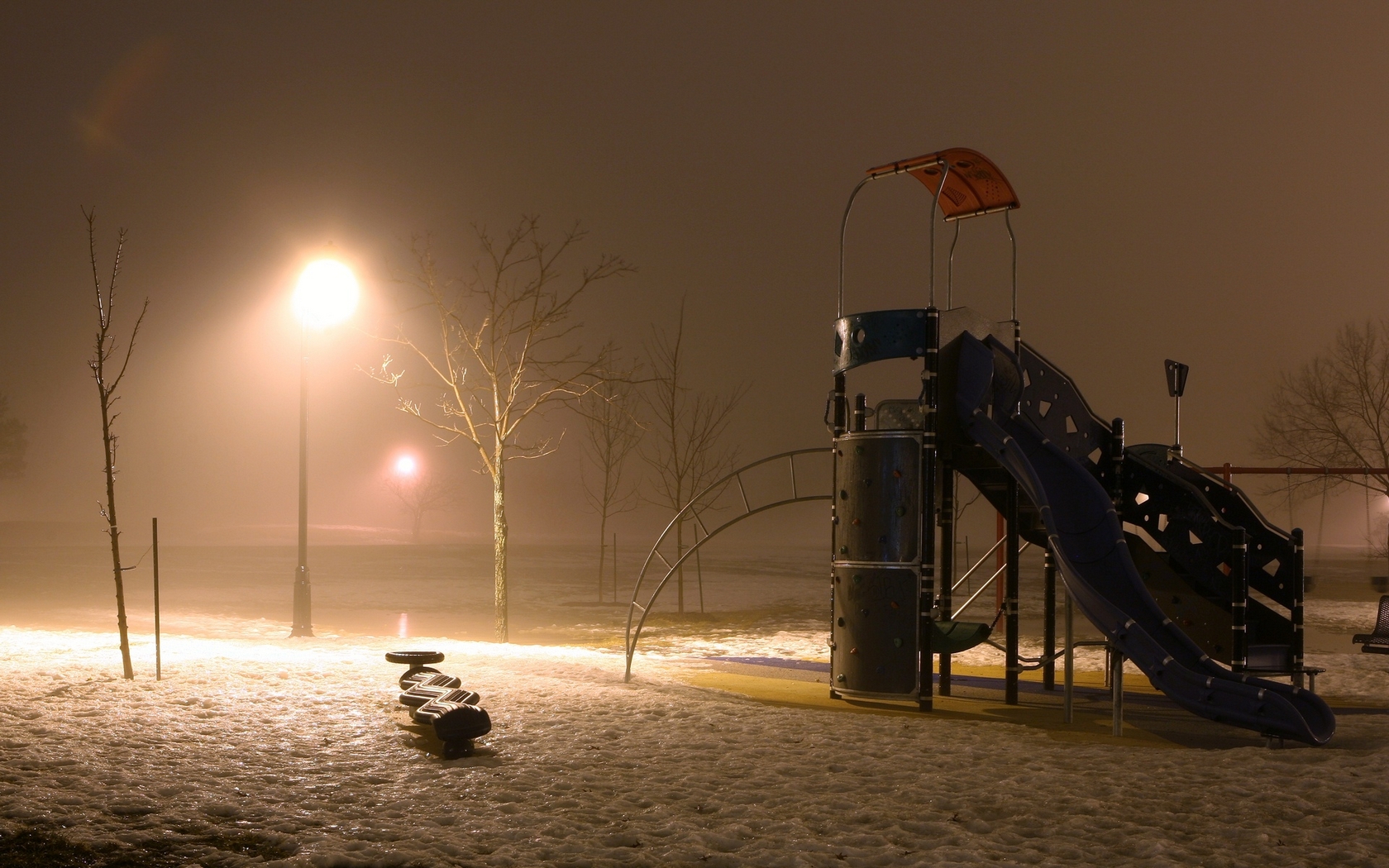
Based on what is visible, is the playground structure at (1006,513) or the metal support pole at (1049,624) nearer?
the playground structure at (1006,513)

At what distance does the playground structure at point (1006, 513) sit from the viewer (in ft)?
33.7

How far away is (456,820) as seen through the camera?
6383 mm

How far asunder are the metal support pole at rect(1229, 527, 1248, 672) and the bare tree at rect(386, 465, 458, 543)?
6975 cm

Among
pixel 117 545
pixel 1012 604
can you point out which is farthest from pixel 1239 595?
pixel 117 545

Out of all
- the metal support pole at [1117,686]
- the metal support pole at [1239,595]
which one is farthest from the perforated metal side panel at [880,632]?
the metal support pole at [1239,595]

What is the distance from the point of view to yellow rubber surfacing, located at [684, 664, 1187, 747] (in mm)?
9984

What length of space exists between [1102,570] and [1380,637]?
597 cm

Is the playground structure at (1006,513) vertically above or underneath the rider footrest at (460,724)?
above

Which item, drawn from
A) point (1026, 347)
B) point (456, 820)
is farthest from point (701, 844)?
point (1026, 347)

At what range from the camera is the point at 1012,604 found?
12008 mm

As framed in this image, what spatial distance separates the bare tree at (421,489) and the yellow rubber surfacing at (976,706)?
65888mm

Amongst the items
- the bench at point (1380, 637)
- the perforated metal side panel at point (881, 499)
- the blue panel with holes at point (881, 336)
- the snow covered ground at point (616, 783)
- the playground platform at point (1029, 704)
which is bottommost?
the playground platform at point (1029, 704)

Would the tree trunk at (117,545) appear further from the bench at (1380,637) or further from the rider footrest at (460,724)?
the bench at (1380,637)

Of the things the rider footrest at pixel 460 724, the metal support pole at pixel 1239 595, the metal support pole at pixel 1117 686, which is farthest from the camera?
the metal support pole at pixel 1239 595
